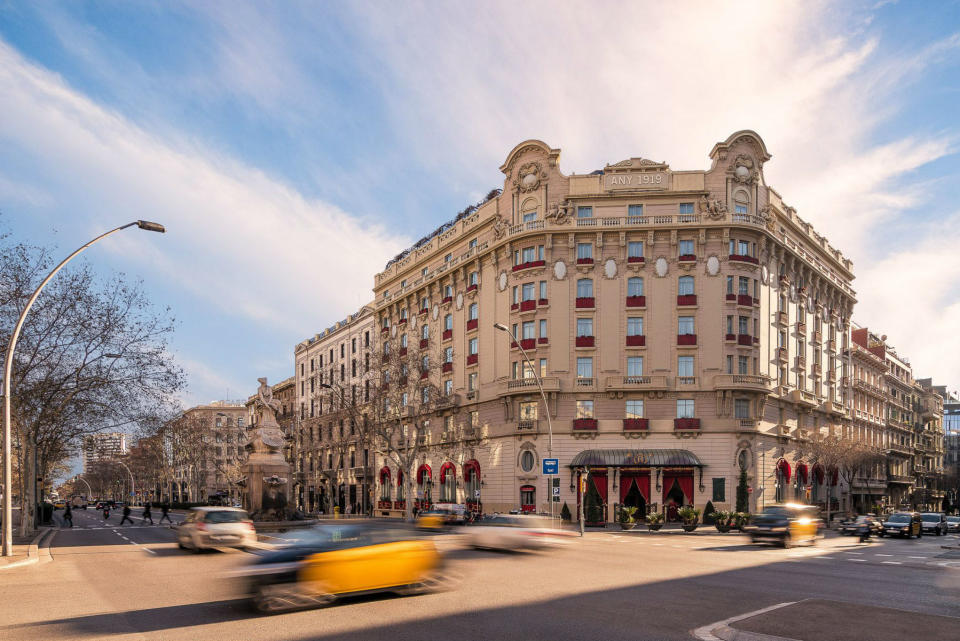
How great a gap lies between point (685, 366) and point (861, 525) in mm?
17181

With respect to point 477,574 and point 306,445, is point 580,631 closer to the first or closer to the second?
point 477,574

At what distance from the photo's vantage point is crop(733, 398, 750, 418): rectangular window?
171 ft

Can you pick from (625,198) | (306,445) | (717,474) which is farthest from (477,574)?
(306,445)

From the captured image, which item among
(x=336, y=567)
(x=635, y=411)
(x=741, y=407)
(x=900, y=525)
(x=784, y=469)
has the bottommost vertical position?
(x=900, y=525)

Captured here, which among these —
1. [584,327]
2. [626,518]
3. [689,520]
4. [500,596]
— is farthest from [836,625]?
[584,327]

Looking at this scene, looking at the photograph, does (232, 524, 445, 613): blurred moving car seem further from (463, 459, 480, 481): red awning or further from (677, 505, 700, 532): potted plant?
(463, 459, 480, 481): red awning

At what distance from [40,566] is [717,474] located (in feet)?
134

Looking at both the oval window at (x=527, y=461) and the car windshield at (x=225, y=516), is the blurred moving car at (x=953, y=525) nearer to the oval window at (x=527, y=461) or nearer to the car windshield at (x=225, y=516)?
the oval window at (x=527, y=461)

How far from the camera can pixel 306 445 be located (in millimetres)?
99938

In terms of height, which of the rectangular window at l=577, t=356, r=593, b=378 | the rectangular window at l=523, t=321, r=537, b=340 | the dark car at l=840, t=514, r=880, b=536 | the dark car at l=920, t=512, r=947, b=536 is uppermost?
the rectangular window at l=523, t=321, r=537, b=340

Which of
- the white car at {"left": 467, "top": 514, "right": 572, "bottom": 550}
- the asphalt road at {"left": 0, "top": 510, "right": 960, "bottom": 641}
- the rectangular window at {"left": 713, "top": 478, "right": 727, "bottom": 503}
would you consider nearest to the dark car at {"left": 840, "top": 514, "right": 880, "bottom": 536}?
the rectangular window at {"left": 713, "top": 478, "right": 727, "bottom": 503}

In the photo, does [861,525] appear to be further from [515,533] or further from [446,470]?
[446,470]

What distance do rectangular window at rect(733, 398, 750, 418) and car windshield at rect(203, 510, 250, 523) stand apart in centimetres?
3584

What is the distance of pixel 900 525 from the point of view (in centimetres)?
3962
